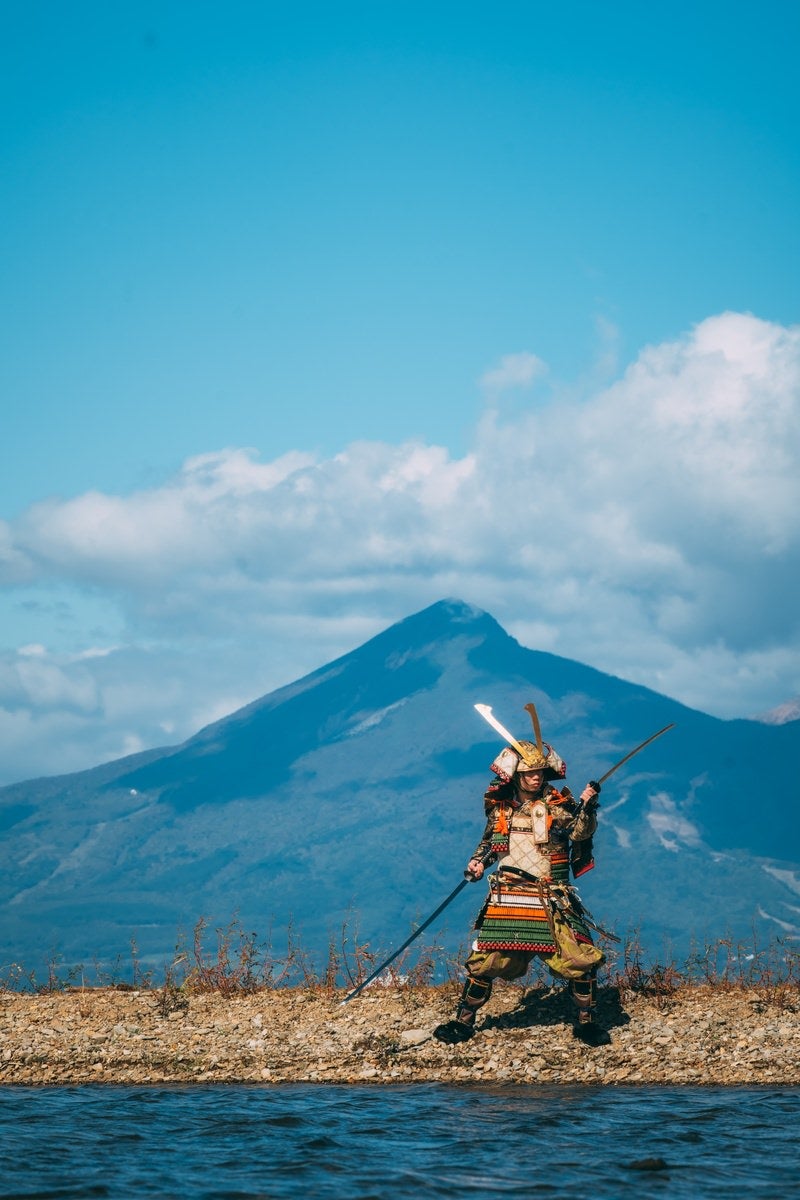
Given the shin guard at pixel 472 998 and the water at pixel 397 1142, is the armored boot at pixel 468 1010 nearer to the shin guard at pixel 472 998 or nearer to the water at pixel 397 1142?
the shin guard at pixel 472 998

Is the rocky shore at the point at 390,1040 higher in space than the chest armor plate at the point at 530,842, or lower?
lower

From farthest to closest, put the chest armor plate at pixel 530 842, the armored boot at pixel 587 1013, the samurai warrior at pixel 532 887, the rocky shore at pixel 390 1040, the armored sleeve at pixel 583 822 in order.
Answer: the chest armor plate at pixel 530 842, the armored sleeve at pixel 583 822, the samurai warrior at pixel 532 887, the armored boot at pixel 587 1013, the rocky shore at pixel 390 1040

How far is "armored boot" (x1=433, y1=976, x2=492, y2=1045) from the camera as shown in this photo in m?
13.8

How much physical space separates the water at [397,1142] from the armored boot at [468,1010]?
1080mm

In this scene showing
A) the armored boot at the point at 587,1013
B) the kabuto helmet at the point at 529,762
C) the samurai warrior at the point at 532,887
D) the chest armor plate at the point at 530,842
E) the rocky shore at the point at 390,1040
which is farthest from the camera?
the kabuto helmet at the point at 529,762

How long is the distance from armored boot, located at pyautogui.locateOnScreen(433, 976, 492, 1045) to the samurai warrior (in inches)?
0.4

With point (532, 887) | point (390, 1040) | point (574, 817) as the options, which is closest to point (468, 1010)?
point (390, 1040)

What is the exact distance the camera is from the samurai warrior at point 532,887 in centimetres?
1376

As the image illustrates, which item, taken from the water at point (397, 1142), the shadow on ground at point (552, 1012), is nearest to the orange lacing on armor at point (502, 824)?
the shadow on ground at point (552, 1012)

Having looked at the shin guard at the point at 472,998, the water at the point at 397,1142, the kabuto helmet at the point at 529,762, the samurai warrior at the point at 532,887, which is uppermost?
the kabuto helmet at the point at 529,762

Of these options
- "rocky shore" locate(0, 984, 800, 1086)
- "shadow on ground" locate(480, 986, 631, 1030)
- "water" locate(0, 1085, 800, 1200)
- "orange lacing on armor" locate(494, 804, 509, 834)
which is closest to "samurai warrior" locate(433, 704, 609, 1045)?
"orange lacing on armor" locate(494, 804, 509, 834)

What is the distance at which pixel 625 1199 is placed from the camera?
9148 millimetres

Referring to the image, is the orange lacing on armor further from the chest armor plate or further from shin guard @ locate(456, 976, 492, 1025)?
shin guard @ locate(456, 976, 492, 1025)

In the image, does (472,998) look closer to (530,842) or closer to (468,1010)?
(468,1010)
